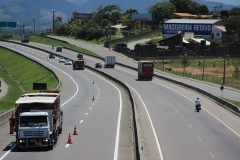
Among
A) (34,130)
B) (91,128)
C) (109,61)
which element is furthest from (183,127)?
(109,61)

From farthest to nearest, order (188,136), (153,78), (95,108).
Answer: (153,78), (95,108), (188,136)

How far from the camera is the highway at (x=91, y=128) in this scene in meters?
26.5

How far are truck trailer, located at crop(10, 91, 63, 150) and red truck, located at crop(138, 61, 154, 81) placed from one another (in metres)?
63.8

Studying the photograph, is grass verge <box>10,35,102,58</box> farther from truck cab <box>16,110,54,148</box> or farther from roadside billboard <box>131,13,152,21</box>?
truck cab <box>16,110,54,148</box>

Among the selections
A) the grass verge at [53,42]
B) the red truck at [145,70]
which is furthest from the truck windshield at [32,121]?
the grass verge at [53,42]

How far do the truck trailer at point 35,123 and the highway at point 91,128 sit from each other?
→ 19.8 inches

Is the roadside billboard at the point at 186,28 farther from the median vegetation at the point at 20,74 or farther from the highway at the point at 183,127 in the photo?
the highway at the point at 183,127

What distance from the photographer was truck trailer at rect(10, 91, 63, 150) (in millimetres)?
26578

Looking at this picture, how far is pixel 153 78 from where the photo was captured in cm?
9831

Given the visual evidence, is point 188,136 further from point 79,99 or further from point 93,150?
point 79,99

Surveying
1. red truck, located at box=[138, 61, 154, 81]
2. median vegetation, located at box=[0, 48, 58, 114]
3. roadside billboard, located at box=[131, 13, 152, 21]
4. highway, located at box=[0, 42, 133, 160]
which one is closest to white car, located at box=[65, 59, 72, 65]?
median vegetation, located at box=[0, 48, 58, 114]

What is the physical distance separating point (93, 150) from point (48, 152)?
2.32m

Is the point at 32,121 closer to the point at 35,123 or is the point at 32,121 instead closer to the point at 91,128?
the point at 35,123

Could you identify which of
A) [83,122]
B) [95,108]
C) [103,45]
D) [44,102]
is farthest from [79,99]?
[103,45]
